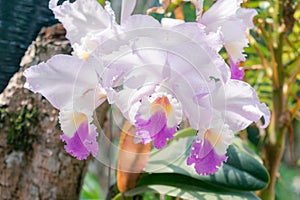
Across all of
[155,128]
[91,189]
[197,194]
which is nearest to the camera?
[155,128]

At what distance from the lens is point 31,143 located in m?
0.83

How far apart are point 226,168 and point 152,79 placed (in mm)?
368

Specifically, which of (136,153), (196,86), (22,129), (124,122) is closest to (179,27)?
(196,86)

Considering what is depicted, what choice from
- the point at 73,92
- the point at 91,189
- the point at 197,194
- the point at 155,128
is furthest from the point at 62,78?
the point at 91,189

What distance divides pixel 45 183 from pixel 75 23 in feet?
1.33

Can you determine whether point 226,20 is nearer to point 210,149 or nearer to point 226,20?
point 226,20

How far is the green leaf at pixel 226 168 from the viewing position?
75 centimetres

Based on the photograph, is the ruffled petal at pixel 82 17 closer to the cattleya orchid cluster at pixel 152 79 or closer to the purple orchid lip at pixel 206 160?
the cattleya orchid cluster at pixel 152 79

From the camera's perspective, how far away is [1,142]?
804 mm

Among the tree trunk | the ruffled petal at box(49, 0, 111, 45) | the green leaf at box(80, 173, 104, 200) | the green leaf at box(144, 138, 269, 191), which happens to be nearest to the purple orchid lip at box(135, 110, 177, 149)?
the ruffled petal at box(49, 0, 111, 45)

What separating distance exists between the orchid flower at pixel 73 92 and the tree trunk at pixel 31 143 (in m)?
0.32

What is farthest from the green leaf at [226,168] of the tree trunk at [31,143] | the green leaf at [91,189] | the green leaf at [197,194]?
the green leaf at [91,189]

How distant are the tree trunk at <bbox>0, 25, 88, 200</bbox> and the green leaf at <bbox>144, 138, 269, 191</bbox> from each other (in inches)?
6.9

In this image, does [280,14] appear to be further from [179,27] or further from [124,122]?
[179,27]
